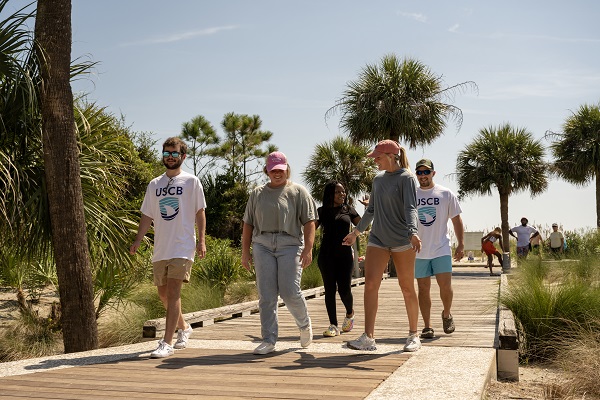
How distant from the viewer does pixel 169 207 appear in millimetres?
6586

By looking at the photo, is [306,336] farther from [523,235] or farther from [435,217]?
[523,235]

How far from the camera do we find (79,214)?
8.70m

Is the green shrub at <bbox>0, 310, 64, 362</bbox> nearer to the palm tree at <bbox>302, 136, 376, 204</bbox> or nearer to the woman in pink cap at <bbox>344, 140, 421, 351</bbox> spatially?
the woman in pink cap at <bbox>344, 140, 421, 351</bbox>

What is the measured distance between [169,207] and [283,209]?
97cm

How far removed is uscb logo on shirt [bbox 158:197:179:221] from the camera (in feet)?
21.6

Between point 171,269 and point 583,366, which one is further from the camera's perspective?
point 583,366

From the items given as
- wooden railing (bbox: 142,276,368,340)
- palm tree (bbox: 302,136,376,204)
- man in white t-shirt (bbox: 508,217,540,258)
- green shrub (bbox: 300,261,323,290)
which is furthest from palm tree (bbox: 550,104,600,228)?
wooden railing (bbox: 142,276,368,340)

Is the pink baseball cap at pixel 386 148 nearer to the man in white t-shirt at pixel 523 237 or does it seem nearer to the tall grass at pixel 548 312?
the tall grass at pixel 548 312

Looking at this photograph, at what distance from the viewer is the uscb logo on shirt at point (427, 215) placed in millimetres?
7637

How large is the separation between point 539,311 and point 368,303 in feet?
10.6

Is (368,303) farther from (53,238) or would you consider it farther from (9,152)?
(9,152)

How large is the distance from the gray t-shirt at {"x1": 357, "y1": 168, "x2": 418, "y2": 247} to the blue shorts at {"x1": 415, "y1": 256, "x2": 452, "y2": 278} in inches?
51.8

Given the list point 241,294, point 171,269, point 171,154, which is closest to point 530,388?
point 171,269

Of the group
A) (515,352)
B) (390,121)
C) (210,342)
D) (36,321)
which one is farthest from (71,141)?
(390,121)
